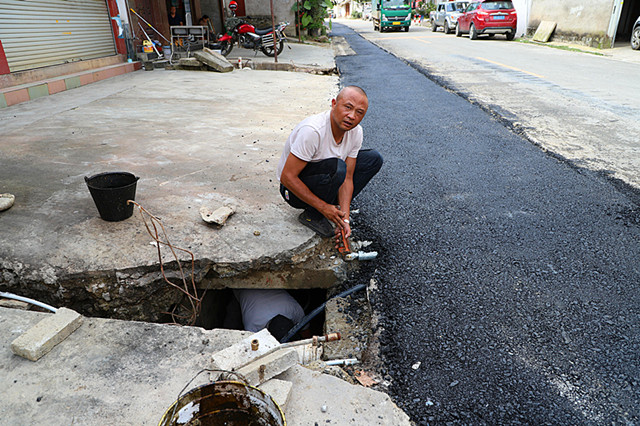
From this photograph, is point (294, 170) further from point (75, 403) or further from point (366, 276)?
point (75, 403)

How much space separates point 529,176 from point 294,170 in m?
2.70

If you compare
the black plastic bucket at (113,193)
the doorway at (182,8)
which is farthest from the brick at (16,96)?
the doorway at (182,8)

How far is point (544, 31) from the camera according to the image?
1928 cm

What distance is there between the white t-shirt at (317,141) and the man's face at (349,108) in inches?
4.6

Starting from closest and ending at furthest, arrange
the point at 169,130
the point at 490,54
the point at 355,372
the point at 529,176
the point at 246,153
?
1. the point at 355,372
2. the point at 529,176
3. the point at 246,153
4. the point at 169,130
5. the point at 490,54

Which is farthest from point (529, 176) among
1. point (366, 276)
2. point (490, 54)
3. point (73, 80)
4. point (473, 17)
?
point (473, 17)

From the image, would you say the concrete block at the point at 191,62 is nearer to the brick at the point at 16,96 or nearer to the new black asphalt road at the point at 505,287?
the brick at the point at 16,96

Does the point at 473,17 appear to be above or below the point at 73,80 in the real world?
above

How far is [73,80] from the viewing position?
827 cm

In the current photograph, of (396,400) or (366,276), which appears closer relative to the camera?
(396,400)

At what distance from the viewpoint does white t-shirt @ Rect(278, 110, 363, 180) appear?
2561 mm

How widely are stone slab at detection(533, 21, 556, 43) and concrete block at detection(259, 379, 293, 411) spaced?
71.5 feet

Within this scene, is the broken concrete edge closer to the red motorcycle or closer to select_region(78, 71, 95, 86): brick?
select_region(78, 71, 95, 86): brick

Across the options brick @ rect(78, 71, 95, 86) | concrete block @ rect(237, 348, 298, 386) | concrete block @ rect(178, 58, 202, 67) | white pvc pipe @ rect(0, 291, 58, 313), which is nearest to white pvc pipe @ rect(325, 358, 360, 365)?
concrete block @ rect(237, 348, 298, 386)
